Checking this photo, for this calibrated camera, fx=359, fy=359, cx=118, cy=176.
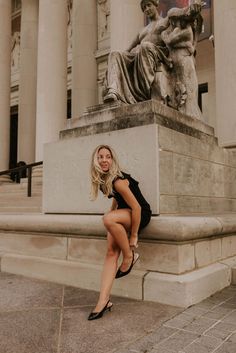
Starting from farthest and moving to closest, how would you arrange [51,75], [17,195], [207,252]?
1. [51,75]
2. [17,195]
3. [207,252]

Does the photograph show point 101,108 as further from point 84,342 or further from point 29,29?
point 29,29

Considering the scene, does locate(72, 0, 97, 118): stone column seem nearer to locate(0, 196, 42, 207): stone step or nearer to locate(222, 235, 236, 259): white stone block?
locate(0, 196, 42, 207): stone step

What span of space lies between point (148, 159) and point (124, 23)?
329 inches

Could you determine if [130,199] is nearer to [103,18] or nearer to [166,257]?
[166,257]

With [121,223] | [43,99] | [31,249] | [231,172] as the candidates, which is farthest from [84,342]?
[43,99]

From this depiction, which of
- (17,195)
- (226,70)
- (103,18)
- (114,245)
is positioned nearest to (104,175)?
(114,245)

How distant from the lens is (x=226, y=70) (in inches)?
335

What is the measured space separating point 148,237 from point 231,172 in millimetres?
2833

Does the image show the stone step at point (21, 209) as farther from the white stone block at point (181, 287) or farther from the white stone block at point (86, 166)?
the white stone block at point (181, 287)

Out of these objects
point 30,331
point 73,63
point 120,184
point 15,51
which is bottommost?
point 30,331

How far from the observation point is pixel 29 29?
20062mm

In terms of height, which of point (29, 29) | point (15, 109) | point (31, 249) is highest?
point (29, 29)

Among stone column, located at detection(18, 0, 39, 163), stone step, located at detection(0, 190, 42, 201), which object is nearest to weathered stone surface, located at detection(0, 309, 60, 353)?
stone step, located at detection(0, 190, 42, 201)

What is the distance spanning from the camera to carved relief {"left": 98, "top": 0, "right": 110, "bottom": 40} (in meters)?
20.0
